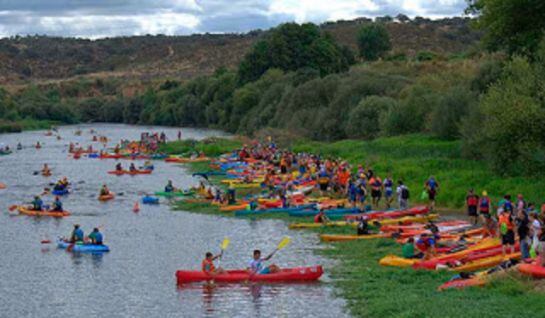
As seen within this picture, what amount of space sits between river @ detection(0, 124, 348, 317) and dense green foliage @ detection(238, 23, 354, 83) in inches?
2103

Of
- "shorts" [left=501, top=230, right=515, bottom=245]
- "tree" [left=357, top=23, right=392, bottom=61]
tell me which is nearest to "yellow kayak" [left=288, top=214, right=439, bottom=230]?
"shorts" [left=501, top=230, right=515, bottom=245]

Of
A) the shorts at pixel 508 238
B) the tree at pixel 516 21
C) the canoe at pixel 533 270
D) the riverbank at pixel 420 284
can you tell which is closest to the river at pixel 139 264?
the riverbank at pixel 420 284

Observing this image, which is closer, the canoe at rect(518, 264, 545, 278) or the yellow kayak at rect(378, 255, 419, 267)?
the canoe at rect(518, 264, 545, 278)

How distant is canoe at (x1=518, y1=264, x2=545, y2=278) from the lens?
23.1m

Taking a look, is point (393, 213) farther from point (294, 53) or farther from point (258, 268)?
point (294, 53)

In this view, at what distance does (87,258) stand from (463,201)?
15.4 m

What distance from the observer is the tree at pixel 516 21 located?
42.8 metres

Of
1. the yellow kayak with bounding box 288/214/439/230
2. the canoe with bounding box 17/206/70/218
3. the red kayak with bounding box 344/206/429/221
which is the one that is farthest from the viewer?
the canoe with bounding box 17/206/70/218

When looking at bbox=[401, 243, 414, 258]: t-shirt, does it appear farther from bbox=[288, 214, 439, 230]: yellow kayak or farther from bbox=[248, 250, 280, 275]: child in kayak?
bbox=[288, 214, 439, 230]: yellow kayak

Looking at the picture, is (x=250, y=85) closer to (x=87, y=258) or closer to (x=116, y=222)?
(x=116, y=222)

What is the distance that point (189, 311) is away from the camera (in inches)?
1022

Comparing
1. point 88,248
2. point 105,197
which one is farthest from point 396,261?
point 105,197

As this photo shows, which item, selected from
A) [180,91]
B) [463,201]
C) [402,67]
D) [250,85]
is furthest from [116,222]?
[180,91]

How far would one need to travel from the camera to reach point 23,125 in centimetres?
13212
